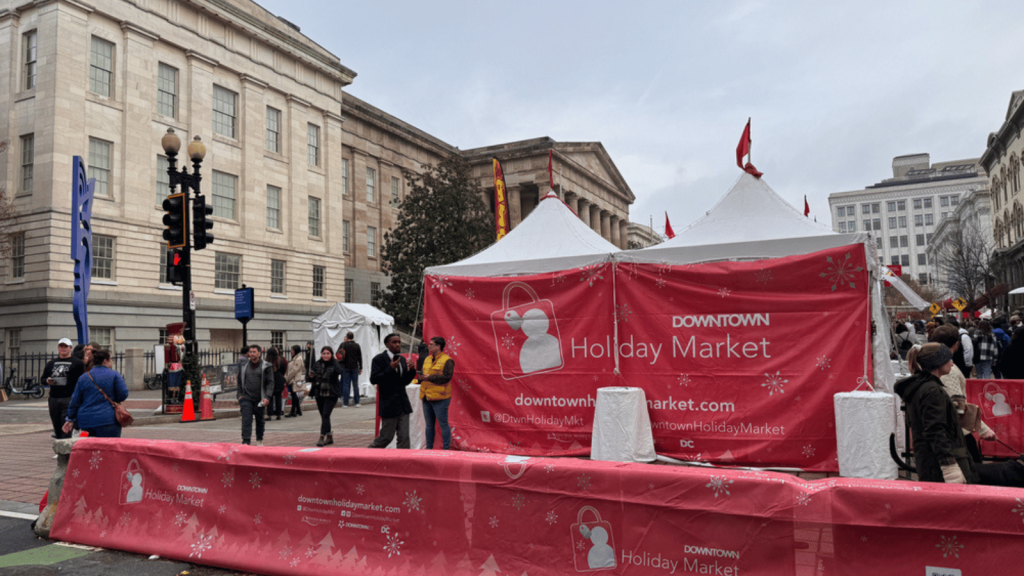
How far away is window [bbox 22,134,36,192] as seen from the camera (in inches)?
1014

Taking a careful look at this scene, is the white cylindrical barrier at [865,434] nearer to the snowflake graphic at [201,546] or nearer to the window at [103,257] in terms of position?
the snowflake graphic at [201,546]

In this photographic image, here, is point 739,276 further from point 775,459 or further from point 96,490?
point 96,490

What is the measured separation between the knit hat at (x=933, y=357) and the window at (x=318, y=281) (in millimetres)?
35796

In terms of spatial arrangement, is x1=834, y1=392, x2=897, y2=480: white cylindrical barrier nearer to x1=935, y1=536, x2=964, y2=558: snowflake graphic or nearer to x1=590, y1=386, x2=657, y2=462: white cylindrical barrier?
x1=590, y1=386, x2=657, y2=462: white cylindrical barrier

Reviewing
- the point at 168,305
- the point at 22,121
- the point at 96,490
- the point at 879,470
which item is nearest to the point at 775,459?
the point at 879,470

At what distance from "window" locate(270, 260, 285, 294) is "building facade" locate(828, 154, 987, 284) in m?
114

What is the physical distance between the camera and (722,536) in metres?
3.53

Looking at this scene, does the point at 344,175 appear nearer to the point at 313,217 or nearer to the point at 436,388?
the point at 313,217

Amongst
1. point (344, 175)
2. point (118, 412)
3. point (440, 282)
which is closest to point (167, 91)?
point (344, 175)

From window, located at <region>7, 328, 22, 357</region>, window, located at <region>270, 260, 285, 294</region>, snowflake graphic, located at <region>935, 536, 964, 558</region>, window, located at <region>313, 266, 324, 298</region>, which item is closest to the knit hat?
snowflake graphic, located at <region>935, 536, 964, 558</region>

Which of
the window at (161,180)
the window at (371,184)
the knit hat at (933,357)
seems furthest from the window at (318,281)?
the knit hat at (933,357)

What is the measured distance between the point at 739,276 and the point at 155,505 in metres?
6.58

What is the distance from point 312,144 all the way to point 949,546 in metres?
38.7

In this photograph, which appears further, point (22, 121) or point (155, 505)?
point (22, 121)
